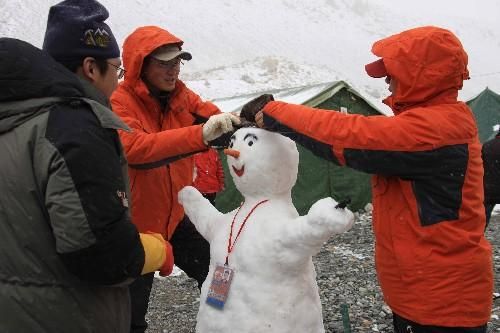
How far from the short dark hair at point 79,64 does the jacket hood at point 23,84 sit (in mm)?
301

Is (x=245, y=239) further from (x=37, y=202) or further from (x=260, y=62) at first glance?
(x=260, y=62)

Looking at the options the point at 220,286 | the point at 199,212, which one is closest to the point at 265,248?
the point at 220,286

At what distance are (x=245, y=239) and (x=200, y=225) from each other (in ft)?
1.47

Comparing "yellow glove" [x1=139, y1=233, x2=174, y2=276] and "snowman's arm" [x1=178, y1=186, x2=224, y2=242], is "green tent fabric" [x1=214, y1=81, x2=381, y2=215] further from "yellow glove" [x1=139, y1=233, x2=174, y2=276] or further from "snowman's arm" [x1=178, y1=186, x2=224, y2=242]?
"yellow glove" [x1=139, y1=233, x2=174, y2=276]

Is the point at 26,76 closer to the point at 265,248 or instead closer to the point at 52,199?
the point at 52,199

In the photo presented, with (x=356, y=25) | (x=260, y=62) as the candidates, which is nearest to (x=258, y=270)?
(x=260, y=62)

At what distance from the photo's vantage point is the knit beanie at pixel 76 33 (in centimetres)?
189

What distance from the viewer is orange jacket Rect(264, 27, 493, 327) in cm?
202

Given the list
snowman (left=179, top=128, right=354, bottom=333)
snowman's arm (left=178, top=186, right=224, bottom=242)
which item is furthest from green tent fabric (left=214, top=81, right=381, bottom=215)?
snowman (left=179, top=128, right=354, bottom=333)

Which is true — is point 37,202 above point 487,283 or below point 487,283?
above

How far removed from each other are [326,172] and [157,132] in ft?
20.5

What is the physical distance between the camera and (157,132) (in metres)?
2.88

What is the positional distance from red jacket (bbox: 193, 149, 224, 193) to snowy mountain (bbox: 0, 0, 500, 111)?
23498mm

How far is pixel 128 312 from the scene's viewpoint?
1952 mm
